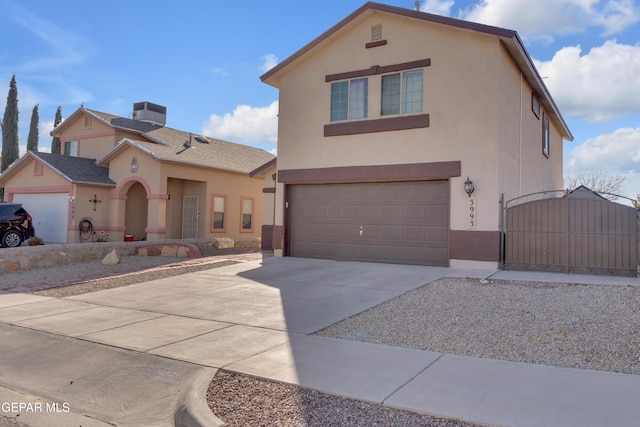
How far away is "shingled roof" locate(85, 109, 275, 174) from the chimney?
1865 mm

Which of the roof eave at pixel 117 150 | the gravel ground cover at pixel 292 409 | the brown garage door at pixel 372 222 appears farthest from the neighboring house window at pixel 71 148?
the gravel ground cover at pixel 292 409

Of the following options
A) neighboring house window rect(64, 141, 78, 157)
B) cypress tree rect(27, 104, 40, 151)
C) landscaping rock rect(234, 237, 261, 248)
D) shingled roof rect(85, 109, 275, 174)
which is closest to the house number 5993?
landscaping rock rect(234, 237, 261, 248)

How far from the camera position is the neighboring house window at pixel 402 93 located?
49.2 feet

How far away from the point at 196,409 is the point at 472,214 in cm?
1074

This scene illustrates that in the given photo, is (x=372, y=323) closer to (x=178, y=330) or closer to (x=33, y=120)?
(x=178, y=330)

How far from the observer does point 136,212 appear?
24.0m

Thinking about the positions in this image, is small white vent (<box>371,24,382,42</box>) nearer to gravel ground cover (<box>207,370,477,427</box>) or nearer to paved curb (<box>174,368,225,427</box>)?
gravel ground cover (<box>207,370,477,427</box>)

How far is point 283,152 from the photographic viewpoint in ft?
56.5

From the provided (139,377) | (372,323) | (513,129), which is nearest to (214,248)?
(513,129)

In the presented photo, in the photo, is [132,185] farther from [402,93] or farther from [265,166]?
[402,93]

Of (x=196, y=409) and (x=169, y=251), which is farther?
(x=169, y=251)

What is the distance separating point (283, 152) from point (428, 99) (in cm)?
534

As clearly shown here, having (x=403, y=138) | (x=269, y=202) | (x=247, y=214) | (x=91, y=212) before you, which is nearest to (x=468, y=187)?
(x=403, y=138)

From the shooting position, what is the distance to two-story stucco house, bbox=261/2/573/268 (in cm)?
1388
